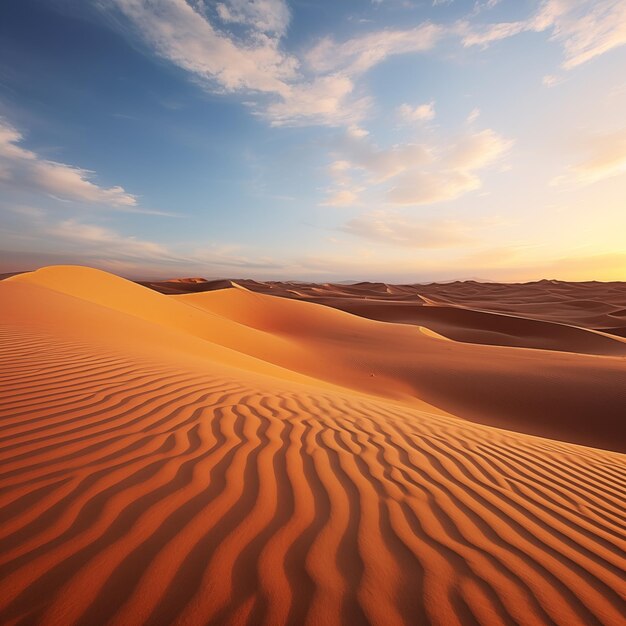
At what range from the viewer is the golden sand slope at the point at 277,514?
1472mm

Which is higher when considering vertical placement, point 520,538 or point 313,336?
point 520,538

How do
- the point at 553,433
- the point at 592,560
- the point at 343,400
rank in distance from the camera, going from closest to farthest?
the point at 592,560 → the point at 343,400 → the point at 553,433

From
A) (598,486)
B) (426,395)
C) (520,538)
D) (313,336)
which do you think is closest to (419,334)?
(313,336)

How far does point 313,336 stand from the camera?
54.6 ft

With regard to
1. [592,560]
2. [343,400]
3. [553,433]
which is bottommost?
[553,433]

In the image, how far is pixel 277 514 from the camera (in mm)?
2010

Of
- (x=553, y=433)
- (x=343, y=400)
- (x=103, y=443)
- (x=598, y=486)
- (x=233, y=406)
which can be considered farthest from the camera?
(x=553, y=433)

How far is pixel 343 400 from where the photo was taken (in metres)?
5.26

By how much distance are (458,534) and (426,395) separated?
7536mm

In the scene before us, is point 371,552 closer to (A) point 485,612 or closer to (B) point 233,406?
(A) point 485,612

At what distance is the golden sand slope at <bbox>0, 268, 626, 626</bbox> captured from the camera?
1.47 m

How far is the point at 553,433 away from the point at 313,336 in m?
10.6

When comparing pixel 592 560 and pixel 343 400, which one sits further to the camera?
pixel 343 400

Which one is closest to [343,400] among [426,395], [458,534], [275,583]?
[458,534]
